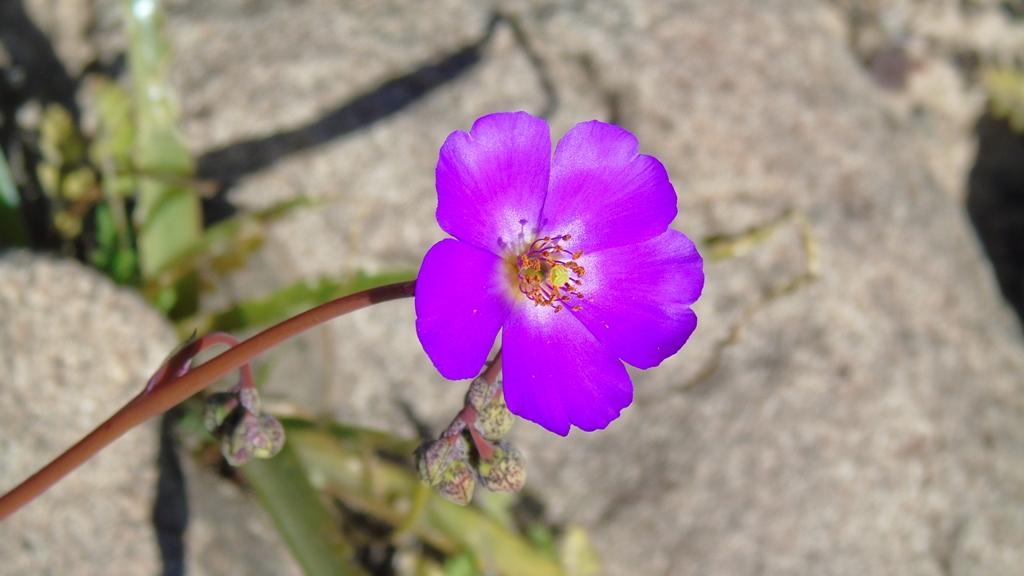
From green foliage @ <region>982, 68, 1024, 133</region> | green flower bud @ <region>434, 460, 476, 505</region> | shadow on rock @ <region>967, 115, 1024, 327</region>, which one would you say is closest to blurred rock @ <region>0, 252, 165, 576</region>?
green flower bud @ <region>434, 460, 476, 505</region>

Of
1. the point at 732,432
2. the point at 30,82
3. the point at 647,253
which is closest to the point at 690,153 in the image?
the point at 732,432

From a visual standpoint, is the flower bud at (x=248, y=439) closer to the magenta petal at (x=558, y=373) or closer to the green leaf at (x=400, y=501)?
the magenta petal at (x=558, y=373)

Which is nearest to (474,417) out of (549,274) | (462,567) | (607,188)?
(549,274)

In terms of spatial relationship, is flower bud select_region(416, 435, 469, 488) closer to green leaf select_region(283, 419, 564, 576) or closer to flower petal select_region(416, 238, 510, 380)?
flower petal select_region(416, 238, 510, 380)

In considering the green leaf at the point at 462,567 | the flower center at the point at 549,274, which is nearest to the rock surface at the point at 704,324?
the green leaf at the point at 462,567

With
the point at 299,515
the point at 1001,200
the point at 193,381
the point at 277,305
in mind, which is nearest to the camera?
the point at 193,381

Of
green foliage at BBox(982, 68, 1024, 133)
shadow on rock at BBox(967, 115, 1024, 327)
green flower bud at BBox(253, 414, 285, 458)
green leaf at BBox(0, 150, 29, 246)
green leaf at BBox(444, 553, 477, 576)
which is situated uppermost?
green flower bud at BBox(253, 414, 285, 458)

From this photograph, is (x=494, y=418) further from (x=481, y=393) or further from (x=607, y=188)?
(x=607, y=188)
